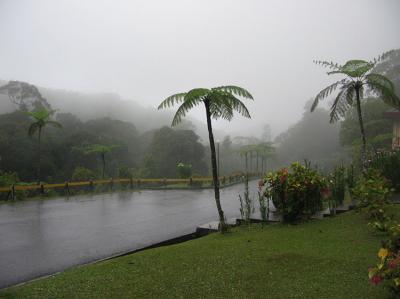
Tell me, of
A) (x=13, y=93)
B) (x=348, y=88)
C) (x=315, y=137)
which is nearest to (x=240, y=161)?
(x=315, y=137)

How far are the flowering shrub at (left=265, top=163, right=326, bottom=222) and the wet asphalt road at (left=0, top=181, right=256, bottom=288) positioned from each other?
7.75ft

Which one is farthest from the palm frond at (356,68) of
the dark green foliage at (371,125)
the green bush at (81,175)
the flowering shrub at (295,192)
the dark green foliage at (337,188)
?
the green bush at (81,175)

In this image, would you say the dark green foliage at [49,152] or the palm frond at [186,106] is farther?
the dark green foliage at [49,152]

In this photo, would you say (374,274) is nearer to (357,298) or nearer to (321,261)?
(357,298)

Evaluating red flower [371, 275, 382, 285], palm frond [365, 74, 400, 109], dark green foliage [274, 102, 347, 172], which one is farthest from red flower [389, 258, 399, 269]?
dark green foliage [274, 102, 347, 172]

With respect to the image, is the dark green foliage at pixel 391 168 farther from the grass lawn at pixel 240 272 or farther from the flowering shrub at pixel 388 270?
the flowering shrub at pixel 388 270

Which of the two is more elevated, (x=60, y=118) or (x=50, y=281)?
(x=60, y=118)

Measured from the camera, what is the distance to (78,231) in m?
8.48

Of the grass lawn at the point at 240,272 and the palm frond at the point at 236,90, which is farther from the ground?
the palm frond at the point at 236,90

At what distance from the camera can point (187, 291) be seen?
3.82 metres

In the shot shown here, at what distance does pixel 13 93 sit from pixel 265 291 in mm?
48303

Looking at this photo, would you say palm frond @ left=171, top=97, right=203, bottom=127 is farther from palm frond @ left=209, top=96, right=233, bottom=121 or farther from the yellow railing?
the yellow railing

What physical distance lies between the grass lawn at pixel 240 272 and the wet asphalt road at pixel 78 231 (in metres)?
1.24

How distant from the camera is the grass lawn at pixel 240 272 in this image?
12.3 ft
